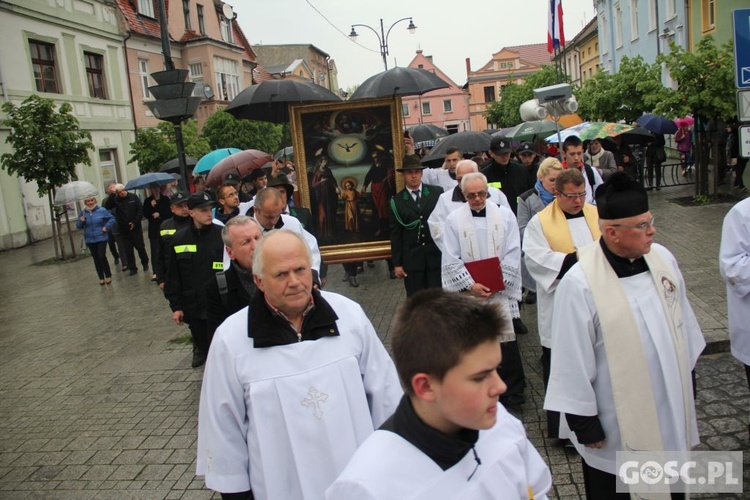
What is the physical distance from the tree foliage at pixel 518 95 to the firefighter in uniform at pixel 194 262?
3591 centimetres

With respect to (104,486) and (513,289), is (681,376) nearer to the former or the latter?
(513,289)

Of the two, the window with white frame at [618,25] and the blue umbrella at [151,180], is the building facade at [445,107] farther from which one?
the blue umbrella at [151,180]

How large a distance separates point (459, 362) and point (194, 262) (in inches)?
215

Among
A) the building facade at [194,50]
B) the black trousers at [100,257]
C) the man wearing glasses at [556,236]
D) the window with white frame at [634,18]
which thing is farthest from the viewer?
the window with white frame at [634,18]

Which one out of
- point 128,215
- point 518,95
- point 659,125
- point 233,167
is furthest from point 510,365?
point 518,95

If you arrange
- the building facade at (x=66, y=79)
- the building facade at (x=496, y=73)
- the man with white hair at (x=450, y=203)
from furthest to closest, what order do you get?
the building facade at (x=496, y=73) < the building facade at (x=66, y=79) < the man with white hair at (x=450, y=203)

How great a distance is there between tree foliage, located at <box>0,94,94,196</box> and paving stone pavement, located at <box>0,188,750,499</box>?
649cm

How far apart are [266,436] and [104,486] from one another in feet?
9.32

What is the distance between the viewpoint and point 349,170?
9102 millimetres

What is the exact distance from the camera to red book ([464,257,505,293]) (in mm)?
5570

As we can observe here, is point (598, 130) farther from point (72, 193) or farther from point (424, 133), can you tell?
point (72, 193)

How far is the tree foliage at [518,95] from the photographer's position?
42438 millimetres

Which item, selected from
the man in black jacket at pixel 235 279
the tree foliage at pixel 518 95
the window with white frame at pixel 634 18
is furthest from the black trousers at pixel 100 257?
the tree foliage at pixel 518 95

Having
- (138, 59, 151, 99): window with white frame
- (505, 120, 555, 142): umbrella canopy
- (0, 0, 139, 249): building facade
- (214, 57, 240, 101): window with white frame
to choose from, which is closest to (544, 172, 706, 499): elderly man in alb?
(505, 120, 555, 142): umbrella canopy
